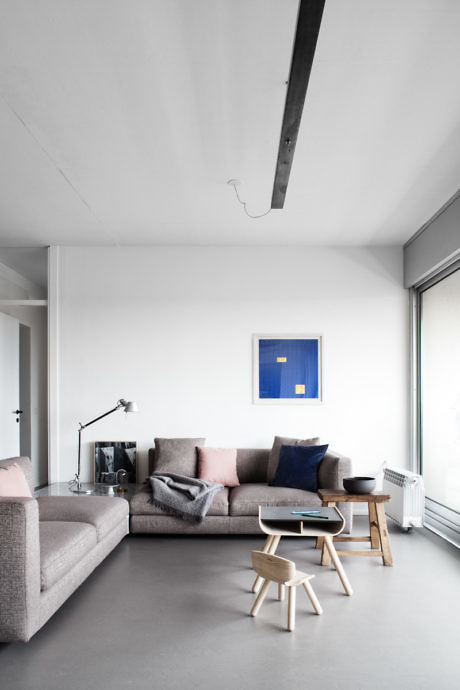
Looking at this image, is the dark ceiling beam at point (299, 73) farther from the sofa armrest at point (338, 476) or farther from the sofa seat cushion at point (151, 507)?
the sofa seat cushion at point (151, 507)

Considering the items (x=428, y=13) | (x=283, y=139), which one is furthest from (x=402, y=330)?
(x=428, y=13)

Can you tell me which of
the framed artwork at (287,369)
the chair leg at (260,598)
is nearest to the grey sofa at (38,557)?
the chair leg at (260,598)

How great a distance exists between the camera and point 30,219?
4879mm

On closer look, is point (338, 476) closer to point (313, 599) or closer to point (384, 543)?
point (384, 543)

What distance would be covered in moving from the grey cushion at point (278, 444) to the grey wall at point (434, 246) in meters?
1.87

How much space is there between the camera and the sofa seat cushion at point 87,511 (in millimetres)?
3629

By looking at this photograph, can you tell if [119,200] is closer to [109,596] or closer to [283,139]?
[283,139]

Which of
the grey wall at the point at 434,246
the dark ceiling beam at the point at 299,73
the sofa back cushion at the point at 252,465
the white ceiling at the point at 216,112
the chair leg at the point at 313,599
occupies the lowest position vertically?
the chair leg at the point at 313,599

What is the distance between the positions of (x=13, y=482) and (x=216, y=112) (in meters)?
2.45

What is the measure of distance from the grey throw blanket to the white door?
2241mm

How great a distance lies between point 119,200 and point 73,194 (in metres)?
0.37

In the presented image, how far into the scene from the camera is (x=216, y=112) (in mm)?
3035

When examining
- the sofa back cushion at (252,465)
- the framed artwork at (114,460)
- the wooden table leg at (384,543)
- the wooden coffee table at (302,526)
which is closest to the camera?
the wooden coffee table at (302,526)

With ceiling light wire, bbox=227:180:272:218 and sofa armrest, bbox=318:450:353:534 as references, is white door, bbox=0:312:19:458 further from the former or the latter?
sofa armrest, bbox=318:450:353:534
